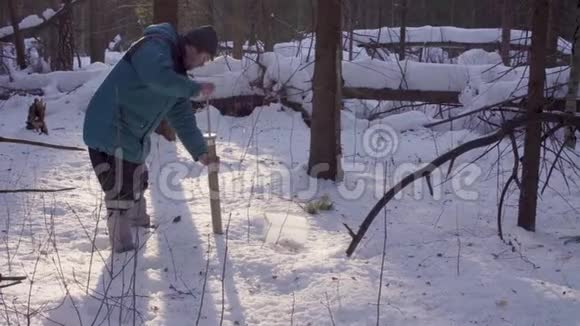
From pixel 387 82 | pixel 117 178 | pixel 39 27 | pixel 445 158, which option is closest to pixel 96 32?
pixel 39 27

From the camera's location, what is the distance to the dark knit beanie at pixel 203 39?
431cm

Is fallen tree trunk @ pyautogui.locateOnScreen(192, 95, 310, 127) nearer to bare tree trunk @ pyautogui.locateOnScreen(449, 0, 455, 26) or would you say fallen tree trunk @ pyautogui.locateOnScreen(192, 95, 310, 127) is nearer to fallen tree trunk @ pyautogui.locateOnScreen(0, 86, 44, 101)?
fallen tree trunk @ pyautogui.locateOnScreen(0, 86, 44, 101)

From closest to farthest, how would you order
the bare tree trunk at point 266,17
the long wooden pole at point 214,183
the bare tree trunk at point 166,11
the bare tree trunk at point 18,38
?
the long wooden pole at point 214,183
the bare tree trunk at point 166,11
the bare tree trunk at point 266,17
the bare tree trunk at point 18,38

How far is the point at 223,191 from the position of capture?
20.5 feet

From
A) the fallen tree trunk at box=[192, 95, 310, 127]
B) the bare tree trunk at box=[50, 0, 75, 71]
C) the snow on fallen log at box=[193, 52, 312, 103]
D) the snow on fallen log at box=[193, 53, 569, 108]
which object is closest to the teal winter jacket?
the snow on fallen log at box=[193, 53, 569, 108]

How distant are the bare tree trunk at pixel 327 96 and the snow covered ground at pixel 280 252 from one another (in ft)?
0.66

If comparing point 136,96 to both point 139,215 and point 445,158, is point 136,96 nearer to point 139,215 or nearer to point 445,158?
point 139,215

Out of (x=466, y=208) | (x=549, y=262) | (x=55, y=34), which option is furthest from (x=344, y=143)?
(x=55, y=34)

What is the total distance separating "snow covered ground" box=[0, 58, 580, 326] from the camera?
348cm

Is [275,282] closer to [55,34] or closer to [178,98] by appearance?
[178,98]

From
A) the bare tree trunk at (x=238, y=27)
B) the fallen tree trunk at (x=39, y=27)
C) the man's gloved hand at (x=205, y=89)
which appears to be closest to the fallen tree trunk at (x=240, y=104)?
the bare tree trunk at (x=238, y=27)

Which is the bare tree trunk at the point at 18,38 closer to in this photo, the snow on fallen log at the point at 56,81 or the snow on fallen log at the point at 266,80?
the snow on fallen log at the point at 56,81

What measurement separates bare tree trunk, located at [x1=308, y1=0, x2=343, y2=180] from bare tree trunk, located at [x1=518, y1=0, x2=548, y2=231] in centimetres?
219

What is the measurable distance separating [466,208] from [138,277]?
3.13m
